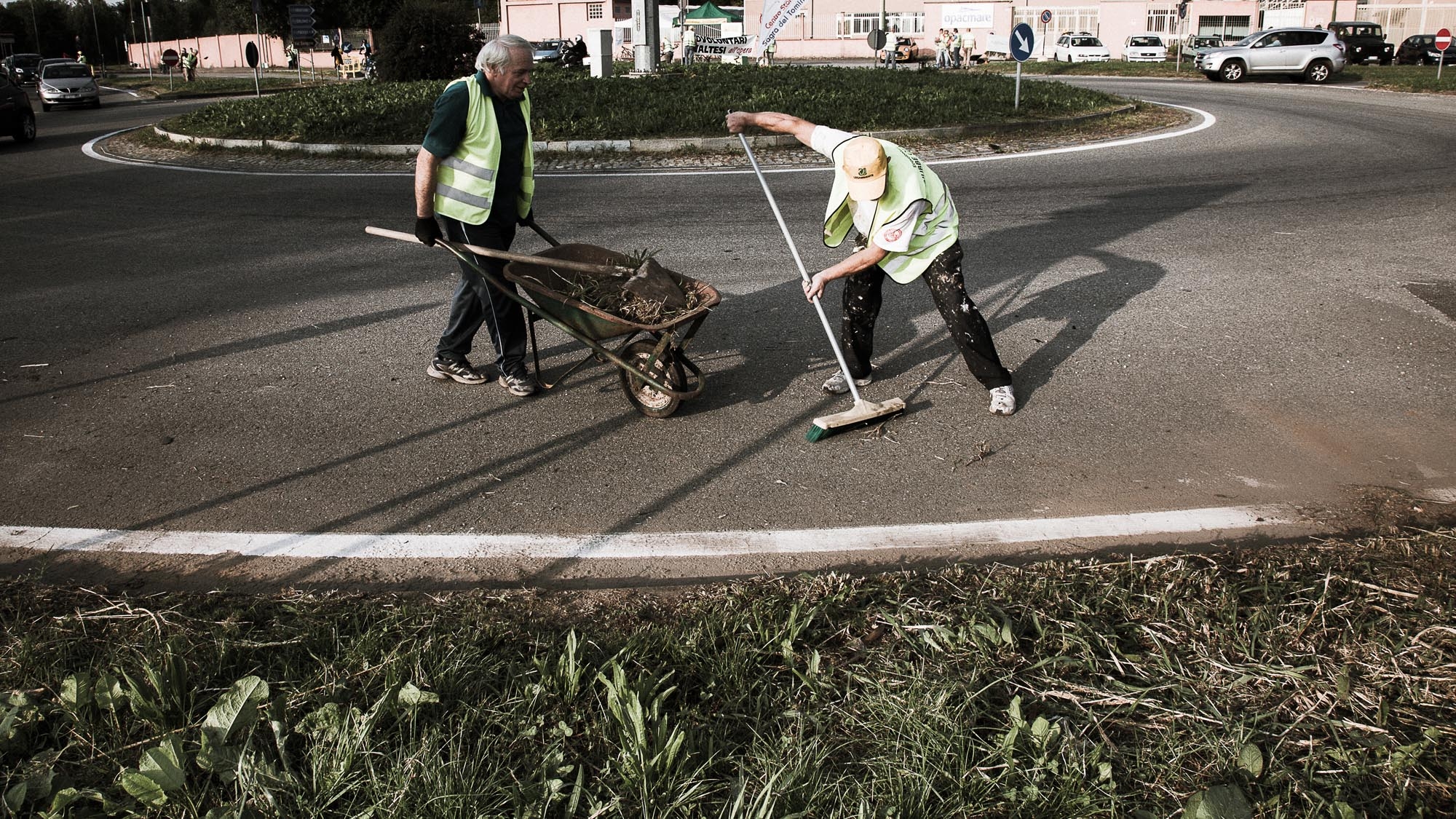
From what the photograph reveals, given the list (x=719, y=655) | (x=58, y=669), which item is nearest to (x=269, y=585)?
(x=58, y=669)

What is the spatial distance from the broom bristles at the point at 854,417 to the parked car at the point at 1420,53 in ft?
134

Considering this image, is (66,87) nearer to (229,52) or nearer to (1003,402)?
(1003,402)

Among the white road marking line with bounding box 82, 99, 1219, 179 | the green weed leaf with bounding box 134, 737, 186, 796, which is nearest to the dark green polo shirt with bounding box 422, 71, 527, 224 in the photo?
the green weed leaf with bounding box 134, 737, 186, 796

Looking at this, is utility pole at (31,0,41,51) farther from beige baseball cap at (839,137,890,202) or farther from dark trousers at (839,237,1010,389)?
beige baseball cap at (839,137,890,202)

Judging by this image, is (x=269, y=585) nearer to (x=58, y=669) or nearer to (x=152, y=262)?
(x=58, y=669)

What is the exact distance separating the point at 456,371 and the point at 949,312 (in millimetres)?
2605

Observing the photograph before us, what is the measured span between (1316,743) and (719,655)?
157 centimetres

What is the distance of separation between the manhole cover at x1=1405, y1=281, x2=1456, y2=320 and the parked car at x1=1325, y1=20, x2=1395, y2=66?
38.6 m

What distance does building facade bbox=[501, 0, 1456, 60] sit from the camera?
5203cm

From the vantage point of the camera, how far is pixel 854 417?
5.05 m

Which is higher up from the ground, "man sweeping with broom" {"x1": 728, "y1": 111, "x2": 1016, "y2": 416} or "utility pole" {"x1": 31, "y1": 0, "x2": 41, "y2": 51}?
"utility pole" {"x1": 31, "y1": 0, "x2": 41, "y2": 51}

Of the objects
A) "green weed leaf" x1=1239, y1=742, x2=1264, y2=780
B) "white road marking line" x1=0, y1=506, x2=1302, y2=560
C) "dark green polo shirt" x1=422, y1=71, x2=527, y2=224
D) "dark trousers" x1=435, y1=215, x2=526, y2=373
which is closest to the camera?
"green weed leaf" x1=1239, y1=742, x2=1264, y2=780

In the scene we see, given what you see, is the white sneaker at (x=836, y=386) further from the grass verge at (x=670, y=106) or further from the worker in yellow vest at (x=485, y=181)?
the grass verge at (x=670, y=106)

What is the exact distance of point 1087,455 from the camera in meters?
4.84
